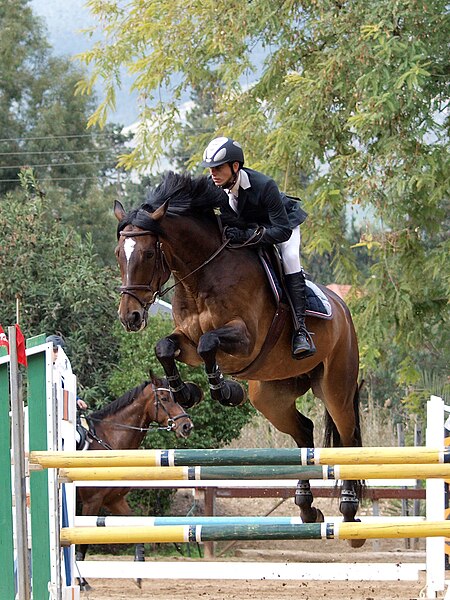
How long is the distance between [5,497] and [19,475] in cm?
31

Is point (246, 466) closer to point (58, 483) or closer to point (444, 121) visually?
point (58, 483)

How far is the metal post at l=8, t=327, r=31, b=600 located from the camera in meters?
3.56

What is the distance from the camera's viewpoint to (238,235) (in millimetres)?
5418

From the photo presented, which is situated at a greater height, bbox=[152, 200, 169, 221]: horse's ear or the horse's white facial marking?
bbox=[152, 200, 169, 221]: horse's ear

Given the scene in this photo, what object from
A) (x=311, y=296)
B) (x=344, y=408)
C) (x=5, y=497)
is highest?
(x=311, y=296)

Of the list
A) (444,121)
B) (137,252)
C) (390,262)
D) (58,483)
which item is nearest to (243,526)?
(58,483)

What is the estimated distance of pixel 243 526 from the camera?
4.00 meters

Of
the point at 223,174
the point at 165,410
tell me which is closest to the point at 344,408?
the point at 223,174

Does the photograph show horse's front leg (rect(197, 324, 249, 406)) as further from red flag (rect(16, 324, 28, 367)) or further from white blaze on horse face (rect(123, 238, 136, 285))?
red flag (rect(16, 324, 28, 367))

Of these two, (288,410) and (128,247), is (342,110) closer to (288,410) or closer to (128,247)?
(288,410)

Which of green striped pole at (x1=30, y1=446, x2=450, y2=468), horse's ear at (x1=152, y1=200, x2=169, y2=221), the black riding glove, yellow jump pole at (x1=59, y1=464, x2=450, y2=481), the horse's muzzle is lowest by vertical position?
yellow jump pole at (x1=59, y1=464, x2=450, y2=481)

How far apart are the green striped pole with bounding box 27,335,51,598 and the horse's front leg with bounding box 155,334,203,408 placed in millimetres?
954

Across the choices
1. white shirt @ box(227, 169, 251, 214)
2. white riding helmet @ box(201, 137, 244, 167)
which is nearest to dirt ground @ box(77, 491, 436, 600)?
white shirt @ box(227, 169, 251, 214)

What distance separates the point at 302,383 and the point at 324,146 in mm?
5226
